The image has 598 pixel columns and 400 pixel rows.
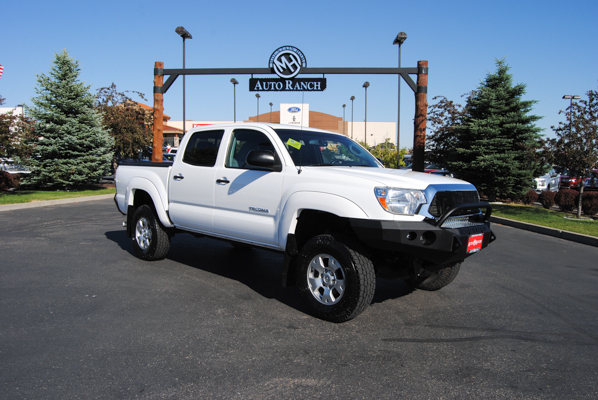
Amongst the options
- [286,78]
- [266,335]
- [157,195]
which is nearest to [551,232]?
[157,195]

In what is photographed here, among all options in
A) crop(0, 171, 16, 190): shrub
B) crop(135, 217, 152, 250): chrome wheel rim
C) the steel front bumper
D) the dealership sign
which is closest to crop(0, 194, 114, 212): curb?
crop(0, 171, 16, 190): shrub

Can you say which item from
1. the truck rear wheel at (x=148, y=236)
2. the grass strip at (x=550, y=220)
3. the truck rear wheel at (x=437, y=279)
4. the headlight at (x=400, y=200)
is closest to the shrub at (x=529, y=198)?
the grass strip at (x=550, y=220)

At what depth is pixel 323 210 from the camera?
448 centimetres

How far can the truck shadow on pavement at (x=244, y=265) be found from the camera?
5.52m

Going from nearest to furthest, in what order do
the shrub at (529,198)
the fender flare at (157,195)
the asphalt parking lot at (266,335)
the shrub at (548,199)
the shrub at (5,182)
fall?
the asphalt parking lot at (266,335) < the fender flare at (157,195) < the shrub at (548,199) < the shrub at (529,198) < the shrub at (5,182)

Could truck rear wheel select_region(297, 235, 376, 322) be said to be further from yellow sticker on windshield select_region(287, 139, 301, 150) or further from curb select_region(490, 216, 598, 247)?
curb select_region(490, 216, 598, 247)

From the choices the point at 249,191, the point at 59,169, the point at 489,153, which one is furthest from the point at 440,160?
the point at 249,191

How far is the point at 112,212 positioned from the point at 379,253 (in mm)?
10870

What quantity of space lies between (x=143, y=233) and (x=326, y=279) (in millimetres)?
3668

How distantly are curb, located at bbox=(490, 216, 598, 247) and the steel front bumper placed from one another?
734 cm

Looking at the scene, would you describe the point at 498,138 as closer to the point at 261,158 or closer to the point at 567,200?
the point at 567,200

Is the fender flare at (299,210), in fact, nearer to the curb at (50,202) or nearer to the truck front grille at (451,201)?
the truck front grille at (451,201)

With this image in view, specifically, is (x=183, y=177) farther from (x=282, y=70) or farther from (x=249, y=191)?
(x=282, y=70)

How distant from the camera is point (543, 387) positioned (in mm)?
3252
